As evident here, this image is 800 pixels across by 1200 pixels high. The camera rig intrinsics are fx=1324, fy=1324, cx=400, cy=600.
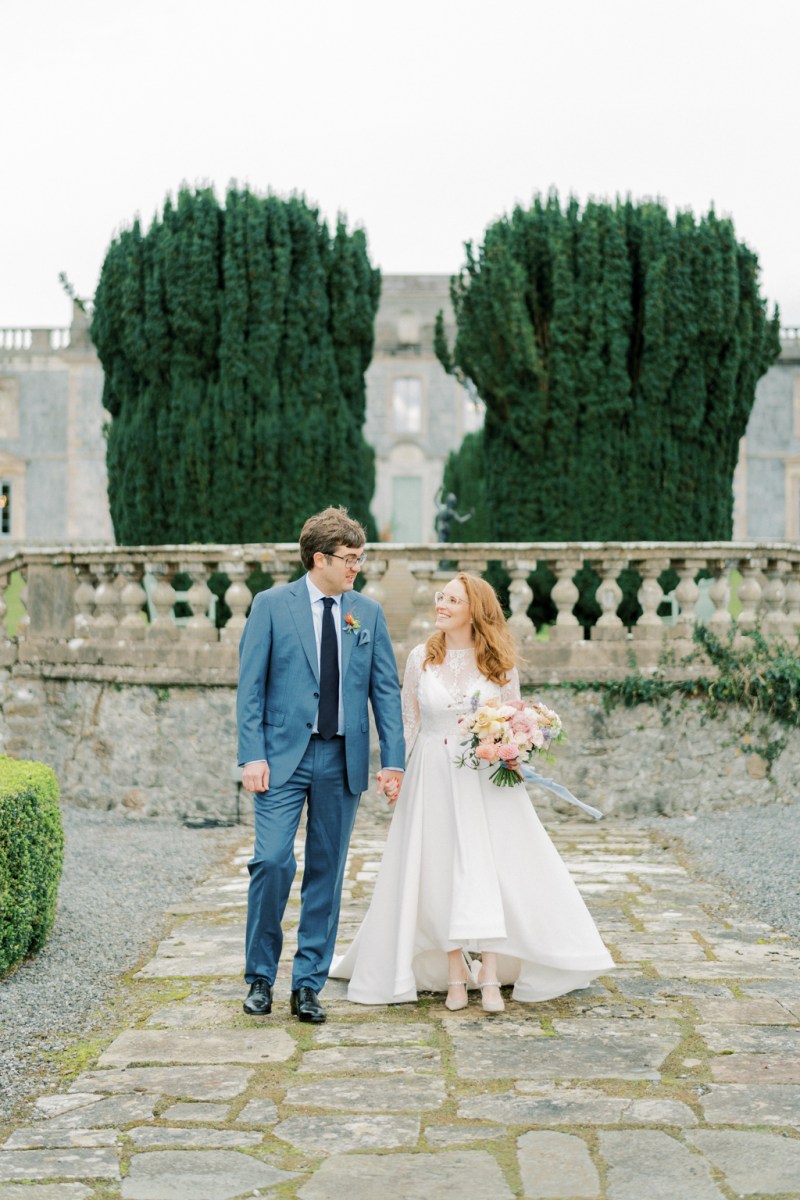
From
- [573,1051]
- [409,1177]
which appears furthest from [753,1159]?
[573,1051]

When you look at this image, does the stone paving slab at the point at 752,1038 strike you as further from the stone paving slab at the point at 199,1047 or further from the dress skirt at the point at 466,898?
the stone paving slab at the point at 199,1047

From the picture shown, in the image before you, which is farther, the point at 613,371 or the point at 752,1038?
the point at 613,371

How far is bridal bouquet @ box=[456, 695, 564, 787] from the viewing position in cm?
507

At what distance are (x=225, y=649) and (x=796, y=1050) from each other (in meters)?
6.28

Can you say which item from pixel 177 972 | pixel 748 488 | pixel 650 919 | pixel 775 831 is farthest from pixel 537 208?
pixel 748 488

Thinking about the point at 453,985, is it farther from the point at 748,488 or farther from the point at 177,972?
the point at 748,488

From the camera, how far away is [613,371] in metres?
11.8

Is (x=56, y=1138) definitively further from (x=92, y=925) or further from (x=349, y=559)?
(x=92, y=925)

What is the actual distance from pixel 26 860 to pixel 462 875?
74.0 inches

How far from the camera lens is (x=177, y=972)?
18.4 feet

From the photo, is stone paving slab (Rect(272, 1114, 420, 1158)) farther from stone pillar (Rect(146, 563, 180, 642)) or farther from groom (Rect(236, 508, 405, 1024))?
stone pillar (Rect(146, 563, 180, 642))

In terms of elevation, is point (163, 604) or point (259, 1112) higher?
point (163, 604)

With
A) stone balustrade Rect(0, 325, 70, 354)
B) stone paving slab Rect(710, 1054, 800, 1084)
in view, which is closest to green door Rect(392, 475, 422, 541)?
stone balustrade Rect(0, 325, 70, 354)

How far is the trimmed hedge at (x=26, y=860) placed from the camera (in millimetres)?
5391
